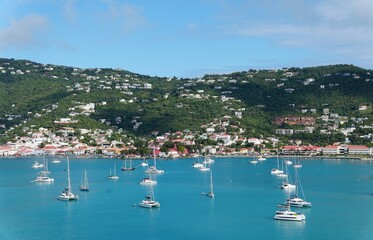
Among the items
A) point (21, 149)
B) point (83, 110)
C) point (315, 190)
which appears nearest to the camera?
point (315, 190)

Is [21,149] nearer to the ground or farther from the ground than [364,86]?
nearer to the ground

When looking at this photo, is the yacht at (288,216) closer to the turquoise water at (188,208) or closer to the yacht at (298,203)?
the turquoise water at (188,208)

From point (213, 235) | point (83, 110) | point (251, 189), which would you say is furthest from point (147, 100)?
point (213, 235)

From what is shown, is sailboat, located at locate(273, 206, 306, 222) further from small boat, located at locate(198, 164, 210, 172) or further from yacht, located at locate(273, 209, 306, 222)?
small boat, located at locate(198, 164, 210, 172)

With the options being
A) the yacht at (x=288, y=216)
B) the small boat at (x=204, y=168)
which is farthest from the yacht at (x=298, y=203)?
the small boat at (x=204, y=168)

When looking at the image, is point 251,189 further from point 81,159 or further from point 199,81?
point 199,81

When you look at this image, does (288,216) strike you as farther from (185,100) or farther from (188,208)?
(185,100)

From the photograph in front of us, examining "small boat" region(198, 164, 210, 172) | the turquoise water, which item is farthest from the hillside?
the turquoise water
